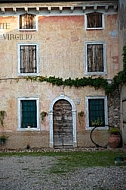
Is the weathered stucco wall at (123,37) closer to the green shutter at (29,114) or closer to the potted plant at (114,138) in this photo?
the potted plant at (114,138)

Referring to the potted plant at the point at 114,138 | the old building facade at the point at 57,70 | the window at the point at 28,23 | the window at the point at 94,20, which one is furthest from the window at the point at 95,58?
the potted plant at the point at 114,138

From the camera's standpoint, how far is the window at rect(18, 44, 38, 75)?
1948 cm

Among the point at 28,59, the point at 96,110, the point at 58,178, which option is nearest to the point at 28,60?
the point at 28,59

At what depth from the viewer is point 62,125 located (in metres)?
19.4

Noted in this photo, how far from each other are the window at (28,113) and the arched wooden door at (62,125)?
994 mm

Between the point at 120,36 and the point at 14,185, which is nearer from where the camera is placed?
the point at 14,185

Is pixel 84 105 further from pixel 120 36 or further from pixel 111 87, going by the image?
pixel 120 36

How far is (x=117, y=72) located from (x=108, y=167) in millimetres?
9035

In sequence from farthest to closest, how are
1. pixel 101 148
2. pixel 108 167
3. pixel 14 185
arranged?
1. pixel 101 148
2. pixel 108 167
3. pixel 14 185

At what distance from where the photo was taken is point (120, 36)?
61.8 feet

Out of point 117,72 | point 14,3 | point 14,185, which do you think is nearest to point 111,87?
point 117,72

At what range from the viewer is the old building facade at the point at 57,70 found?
19172mm

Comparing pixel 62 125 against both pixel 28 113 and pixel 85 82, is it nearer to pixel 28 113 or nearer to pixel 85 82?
pixel 28 113

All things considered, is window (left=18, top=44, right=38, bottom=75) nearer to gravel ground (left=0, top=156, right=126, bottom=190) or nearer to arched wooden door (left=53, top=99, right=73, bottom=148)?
arched wooden door (left=53, top=99, right=73, bottom=148)
